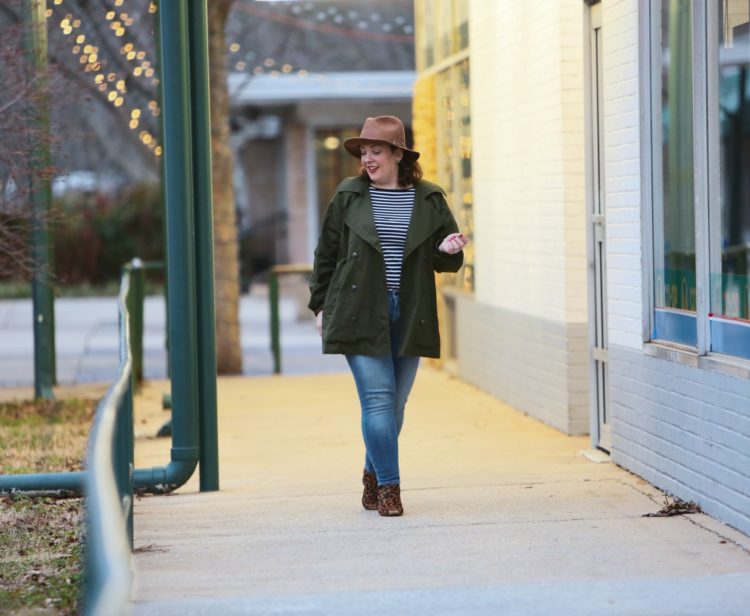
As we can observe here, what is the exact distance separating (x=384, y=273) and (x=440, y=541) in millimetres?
1174

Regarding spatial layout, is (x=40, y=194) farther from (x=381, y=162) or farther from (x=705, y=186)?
(x=705, y=186)

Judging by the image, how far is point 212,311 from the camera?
7566mm

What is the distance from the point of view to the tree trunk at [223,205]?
14.3m

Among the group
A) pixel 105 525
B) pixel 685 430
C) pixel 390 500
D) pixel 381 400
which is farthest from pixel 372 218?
pixel 105 525

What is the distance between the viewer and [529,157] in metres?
10.1

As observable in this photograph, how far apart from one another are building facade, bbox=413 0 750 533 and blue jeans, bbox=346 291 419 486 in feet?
4.33

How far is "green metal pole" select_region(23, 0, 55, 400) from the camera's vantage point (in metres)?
10.5

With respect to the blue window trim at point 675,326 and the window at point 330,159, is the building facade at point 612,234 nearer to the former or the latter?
the blue window trim at point 675,326

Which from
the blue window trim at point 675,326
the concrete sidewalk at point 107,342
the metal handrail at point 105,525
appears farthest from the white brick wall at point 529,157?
the metal handrail at point 105,525

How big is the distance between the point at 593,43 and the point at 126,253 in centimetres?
2137

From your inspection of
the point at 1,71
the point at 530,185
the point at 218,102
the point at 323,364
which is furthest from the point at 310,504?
the point at 323,364

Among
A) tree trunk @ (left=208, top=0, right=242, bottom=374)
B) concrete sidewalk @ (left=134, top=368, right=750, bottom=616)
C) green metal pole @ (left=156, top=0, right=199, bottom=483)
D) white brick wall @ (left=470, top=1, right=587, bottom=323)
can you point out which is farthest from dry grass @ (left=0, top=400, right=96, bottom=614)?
tree trunk @ (left=208, top=0, right=242, bottom=374)

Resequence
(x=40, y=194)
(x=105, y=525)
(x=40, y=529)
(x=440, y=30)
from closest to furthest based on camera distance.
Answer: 1. (x=105, y=525)
2. (x=40, y=529)
3. (x=40, y=194)
4. (x=440, y=30)

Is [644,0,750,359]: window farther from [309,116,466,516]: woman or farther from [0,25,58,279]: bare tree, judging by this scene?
[0,25,58,279]: bare tree
